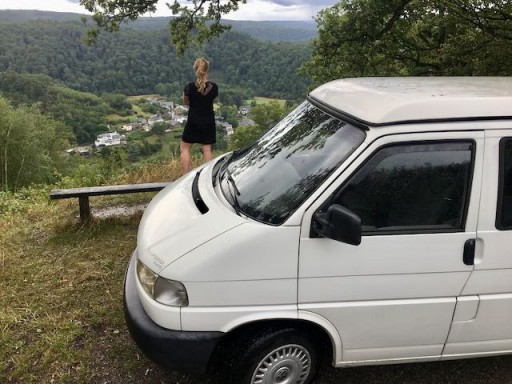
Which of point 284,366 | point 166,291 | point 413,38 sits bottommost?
point 284,366

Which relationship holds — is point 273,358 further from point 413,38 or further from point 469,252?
point 413,38

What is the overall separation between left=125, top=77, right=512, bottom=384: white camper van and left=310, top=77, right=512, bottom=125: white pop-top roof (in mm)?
12

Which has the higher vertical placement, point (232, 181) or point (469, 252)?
point (232, 181)

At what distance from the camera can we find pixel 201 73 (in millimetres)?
6043

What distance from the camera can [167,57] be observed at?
79625 mm

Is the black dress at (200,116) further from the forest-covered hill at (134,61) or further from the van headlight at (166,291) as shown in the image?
the forest-covered hill at (134,61)

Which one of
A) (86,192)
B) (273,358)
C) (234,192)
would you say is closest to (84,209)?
(86,192)

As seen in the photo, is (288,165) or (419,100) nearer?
(419,100)

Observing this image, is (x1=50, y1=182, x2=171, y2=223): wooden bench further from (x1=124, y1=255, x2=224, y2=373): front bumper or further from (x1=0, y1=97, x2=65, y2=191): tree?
(x1=0, y1=97, x2=65, y2=191): tree

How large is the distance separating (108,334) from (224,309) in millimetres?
1538

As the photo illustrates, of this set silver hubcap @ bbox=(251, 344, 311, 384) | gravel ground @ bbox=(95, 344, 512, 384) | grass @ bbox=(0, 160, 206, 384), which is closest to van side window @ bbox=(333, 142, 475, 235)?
silver hubcap @ bbox=(251, 344, 311, 384)

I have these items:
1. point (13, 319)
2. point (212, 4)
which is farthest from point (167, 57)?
point (13, 319)

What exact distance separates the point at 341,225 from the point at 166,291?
1.10 m

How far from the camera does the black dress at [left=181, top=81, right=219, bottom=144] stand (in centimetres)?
621
